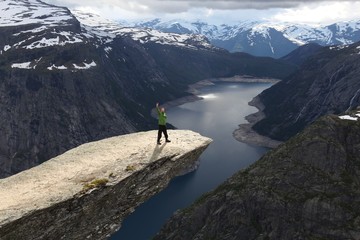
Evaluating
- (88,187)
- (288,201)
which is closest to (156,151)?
(88,187)

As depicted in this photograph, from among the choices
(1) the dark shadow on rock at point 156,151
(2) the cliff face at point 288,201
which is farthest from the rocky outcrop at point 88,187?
(2) the cliff face at point 288,201

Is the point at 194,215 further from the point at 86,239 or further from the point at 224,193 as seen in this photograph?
the point at 86,239

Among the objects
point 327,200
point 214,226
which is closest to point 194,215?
point 214,226

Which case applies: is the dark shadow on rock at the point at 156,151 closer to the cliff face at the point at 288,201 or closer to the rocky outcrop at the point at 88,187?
the rocky outcrop at the point at 88,187

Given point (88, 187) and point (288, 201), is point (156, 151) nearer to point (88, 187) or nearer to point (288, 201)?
point (88, 187)

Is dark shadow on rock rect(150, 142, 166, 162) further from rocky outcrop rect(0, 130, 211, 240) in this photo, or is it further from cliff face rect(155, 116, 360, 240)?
cliff face rect(155, 116, 360, 240)
